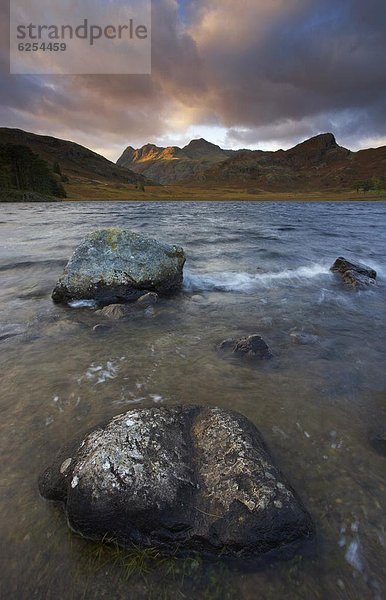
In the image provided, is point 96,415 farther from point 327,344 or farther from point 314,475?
point 327,344

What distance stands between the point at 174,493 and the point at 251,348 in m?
3.96

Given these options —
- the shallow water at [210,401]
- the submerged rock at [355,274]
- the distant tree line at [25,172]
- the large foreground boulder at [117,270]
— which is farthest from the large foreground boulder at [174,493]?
the distant tree line at [25,172]

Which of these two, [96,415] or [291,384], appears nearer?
[96,415]

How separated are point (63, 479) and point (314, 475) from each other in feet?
10.1

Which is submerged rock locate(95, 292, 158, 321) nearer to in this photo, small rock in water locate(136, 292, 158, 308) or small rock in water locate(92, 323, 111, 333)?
small rock in water locate(136, 292, 158, 308)

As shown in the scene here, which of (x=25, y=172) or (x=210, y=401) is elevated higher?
(x=25, y=172)

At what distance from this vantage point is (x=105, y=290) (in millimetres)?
10609

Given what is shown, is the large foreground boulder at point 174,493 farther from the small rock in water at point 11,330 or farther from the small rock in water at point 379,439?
the small rock in water at point 11,330

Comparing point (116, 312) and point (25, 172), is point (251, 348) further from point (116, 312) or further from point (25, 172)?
point (25, 172)

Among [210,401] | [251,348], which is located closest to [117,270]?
[251,348]

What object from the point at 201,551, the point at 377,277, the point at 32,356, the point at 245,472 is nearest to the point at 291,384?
the point at 245,472

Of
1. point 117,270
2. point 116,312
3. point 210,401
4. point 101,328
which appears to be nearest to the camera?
point 210,401

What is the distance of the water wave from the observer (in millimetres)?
12422

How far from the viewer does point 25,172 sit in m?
110
